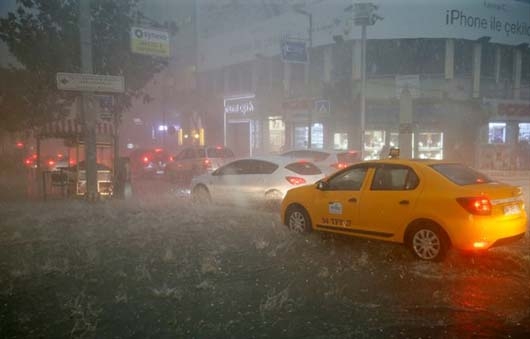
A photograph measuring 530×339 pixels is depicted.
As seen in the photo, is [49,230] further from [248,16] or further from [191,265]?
[248,16]

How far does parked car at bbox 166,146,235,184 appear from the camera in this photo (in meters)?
19.8

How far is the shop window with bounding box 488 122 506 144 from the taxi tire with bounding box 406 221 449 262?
83.1 feet

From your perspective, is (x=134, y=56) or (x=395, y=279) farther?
(x=134, y=56)

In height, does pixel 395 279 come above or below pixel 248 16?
below

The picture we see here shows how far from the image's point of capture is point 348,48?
1155 inches

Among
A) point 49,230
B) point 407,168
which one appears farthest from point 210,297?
point 49,230

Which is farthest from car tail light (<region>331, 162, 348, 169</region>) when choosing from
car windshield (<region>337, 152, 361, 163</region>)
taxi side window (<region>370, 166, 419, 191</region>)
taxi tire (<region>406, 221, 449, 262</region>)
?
taxi tire (<region>406, 221, 449, 262</region>)

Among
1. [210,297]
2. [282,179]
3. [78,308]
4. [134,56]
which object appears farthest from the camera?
[134,56]

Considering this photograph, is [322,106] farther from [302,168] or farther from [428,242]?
[428,242]

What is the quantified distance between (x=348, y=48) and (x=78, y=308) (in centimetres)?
2676

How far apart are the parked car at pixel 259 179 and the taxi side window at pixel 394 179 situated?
13.2ft

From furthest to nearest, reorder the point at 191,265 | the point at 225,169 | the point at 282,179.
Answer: the point at 225,169 < the point at 282,179 < the point at 191,265

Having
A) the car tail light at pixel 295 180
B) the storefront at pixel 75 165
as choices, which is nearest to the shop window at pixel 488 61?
the car tail light at pixel 295 180

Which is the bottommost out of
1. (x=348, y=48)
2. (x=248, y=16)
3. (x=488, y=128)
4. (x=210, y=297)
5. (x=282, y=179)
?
(x=210, y=297)
